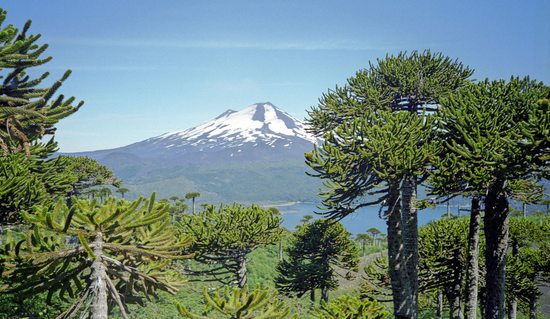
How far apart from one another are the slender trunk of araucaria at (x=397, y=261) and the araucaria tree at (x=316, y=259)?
747 cm

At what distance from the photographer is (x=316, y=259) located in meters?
20.4

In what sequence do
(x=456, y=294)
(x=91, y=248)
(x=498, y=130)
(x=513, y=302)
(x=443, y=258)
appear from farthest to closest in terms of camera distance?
(x=513, y=302) < (x=443, y=258) < (x=456, y=294) < (x=498, y=130) < (x=91, y=248)

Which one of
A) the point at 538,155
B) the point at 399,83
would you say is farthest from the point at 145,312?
the point at 538,155

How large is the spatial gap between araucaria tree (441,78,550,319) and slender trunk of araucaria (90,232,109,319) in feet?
26.2

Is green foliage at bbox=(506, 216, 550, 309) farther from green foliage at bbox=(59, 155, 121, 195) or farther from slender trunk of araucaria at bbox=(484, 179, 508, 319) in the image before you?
green foliage at bbox=(59, 155, 121, 195)

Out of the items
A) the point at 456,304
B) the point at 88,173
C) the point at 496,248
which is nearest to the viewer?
the point at 496,248

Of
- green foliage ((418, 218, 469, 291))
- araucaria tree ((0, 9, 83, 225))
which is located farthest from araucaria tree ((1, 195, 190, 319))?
green foliage ((418, 218, 469, 291))

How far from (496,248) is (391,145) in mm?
4481

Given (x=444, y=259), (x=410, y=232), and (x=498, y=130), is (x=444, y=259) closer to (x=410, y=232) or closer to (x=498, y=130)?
(x=410, y=232)

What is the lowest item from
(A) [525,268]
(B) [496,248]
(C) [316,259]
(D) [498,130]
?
(C) [316,259]

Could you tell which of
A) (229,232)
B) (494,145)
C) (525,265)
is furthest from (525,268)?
(229,232)

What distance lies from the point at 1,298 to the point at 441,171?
1220 centimetres

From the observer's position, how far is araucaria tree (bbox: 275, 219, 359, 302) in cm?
1919

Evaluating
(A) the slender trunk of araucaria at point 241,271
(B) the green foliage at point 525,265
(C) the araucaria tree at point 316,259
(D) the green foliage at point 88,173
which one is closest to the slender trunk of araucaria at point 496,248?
(B) the green foliage at point 525,265
